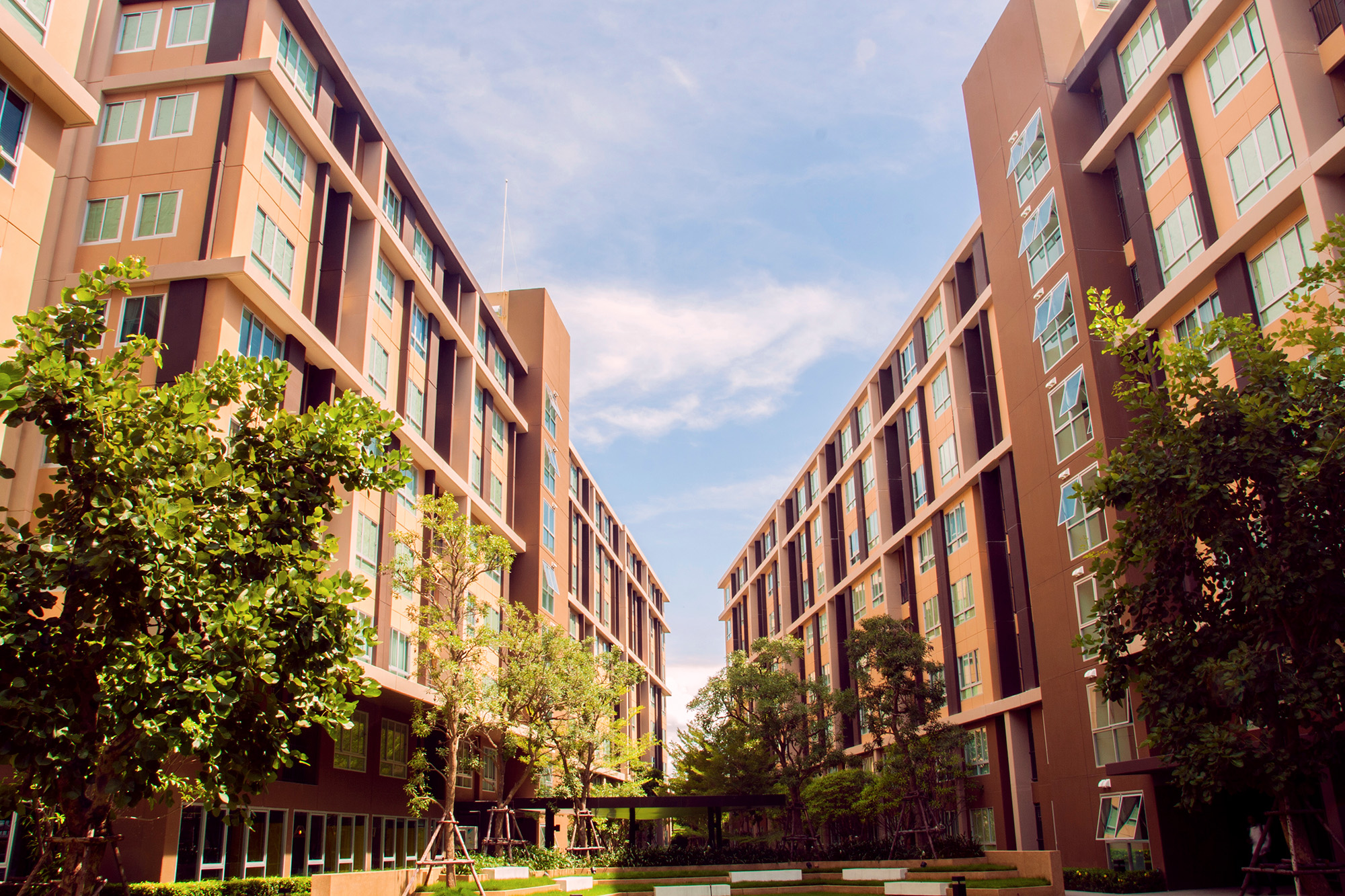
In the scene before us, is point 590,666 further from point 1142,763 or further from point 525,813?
point 1142,763

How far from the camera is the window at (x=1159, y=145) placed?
28734mm

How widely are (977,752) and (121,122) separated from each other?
37853mm

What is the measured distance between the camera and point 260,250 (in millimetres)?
26703

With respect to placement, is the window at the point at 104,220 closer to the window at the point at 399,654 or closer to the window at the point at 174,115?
the window at the point at 174,115

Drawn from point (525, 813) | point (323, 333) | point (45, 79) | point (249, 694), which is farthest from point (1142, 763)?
point (525, 813)

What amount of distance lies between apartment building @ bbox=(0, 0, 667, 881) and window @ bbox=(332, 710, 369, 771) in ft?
0.32

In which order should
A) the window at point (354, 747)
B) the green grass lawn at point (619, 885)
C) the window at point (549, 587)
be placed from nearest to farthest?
the green grass lawn at point (619, 885)
the window at point (354, 747)
the window at point (549, 587)

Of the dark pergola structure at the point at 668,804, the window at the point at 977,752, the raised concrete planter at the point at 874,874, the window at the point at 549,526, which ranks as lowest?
the raised concrete planter at the point at 874,874

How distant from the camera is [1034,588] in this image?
1359 inches

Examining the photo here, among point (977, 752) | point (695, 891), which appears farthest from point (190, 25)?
point (977, 752)

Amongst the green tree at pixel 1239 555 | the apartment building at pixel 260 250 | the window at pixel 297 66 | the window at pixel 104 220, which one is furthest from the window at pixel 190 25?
the green tree at pixel 1239 555

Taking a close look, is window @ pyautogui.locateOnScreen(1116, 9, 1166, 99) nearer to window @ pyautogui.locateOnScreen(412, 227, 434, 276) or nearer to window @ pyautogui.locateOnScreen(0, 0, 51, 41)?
window @ pyautogui.locateOnScreen(412, 227, 434, 276)

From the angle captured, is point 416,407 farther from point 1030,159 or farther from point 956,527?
point 1030,159

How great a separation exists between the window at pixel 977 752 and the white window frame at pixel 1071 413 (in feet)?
44.0
